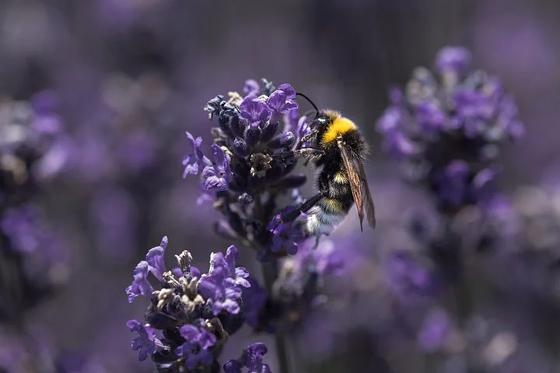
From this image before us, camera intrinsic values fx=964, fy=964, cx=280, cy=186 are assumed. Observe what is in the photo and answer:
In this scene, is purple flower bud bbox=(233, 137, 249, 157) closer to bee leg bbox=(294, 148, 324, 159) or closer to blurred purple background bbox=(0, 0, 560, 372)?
bee leg bbox=(294, 148, 324, 159)

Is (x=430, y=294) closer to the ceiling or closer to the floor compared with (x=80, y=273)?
closer to the floor

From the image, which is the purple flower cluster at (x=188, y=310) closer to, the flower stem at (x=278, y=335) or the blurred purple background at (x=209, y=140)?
the flower stem at (x=278, y=335)

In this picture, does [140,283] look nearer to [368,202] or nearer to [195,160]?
[195,160]

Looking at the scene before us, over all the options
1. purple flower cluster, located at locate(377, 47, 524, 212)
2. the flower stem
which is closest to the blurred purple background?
purple flower cluster, located at locate(377, 47, 524, 212)

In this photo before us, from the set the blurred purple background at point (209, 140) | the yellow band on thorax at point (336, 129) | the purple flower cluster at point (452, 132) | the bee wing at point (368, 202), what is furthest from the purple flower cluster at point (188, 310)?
the blurred purple background at point (209, 140)

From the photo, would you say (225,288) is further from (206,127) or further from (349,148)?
(206,127)

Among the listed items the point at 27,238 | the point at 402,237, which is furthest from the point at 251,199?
the point at 402,237
